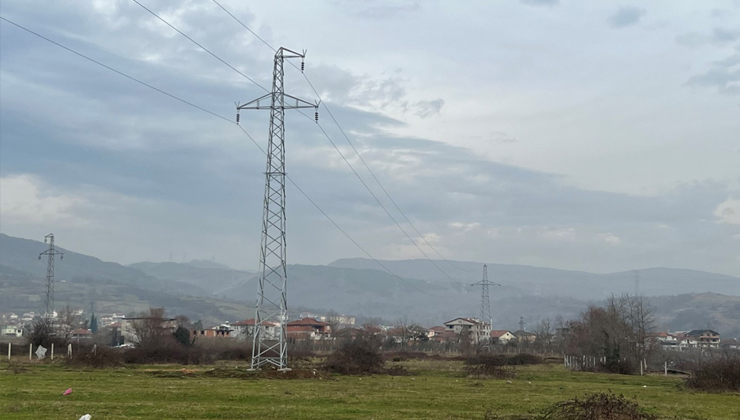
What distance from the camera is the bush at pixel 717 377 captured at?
138 feet

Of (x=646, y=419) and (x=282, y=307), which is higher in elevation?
(x=282, y=307)

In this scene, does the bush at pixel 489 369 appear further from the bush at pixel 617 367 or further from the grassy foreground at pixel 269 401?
the bush at pixel 617 367

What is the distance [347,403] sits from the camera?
26.5 meters

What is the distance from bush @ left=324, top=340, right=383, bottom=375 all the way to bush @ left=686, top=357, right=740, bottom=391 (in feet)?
70.4

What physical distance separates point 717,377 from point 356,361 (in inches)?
950

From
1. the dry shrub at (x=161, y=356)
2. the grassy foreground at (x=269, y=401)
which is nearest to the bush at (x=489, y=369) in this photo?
the grassy foreground at (x=269, y=401)

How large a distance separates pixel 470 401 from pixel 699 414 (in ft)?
27.3

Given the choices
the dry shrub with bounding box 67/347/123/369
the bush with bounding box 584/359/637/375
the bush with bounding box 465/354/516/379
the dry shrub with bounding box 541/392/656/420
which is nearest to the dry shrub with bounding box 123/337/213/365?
the dry shrub with bounding box 67/347/123/369

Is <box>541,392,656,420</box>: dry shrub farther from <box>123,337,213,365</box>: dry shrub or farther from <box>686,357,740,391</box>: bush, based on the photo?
<box>123,337,213,365</box>: dry shrub

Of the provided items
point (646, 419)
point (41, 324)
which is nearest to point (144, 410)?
point (646, 419)

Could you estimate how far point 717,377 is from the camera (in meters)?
42.9

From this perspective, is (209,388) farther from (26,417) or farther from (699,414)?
(699,414)

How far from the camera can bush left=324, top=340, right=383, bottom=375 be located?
5156 cm

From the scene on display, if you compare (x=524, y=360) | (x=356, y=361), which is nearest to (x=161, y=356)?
(x=356, y=361)
